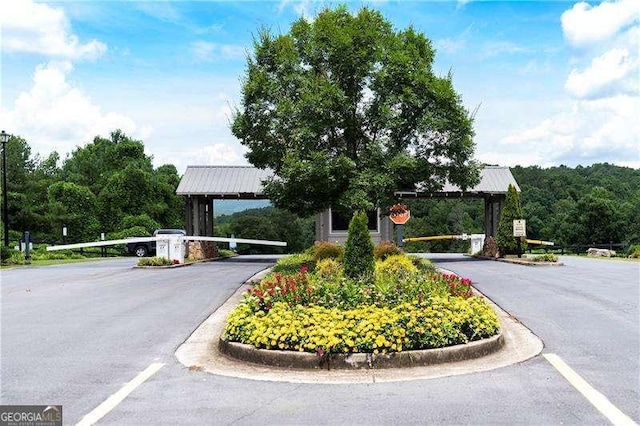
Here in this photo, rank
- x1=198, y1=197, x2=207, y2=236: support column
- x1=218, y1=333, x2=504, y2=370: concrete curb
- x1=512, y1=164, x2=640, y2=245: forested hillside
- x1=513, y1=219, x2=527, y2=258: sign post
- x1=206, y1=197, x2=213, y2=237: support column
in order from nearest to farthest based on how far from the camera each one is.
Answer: x1=218, y1=333, x2=504, y2=370: concrete curb
x1=513, y1=219, x2=527, y2=258: sign post
x1=198, y1=197, x2=207, y2=236: support column
x1=206, y1=197, x2=213, y2=237: support column
x1=512, y1=164, x2=640, y2=245: forested hillside

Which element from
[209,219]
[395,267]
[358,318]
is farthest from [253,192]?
[358,318]

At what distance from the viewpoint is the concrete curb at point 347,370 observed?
20.7 feet

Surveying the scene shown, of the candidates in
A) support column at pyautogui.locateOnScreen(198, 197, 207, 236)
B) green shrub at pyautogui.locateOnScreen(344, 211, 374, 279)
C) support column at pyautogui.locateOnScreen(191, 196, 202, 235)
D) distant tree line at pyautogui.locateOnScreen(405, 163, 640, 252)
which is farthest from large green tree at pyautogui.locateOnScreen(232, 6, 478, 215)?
distant tree line at pyautogui.locateOnScreen(405, 163, 640, 252)

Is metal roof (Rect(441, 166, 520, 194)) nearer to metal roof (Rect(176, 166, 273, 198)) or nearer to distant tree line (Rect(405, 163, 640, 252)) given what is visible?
metal roof (Rect(176, 166, 273, 198))

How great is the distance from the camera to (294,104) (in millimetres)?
16484

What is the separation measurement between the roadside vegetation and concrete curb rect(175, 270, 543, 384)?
0.24 metres

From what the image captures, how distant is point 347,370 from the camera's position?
657 cm

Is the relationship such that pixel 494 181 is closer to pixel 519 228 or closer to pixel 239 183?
pixel 519 228

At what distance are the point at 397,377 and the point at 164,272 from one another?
48.5 ft

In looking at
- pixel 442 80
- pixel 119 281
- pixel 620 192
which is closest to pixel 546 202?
pixel 620 192

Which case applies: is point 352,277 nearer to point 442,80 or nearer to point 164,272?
point 442,80

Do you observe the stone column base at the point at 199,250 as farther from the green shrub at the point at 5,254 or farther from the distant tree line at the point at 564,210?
the distant tree line at the point at 564,210

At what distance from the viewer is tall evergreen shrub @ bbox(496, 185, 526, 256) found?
2617 centimetres

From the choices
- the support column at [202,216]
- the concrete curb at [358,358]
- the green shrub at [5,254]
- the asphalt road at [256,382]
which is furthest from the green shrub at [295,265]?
the support column at [202,216]
